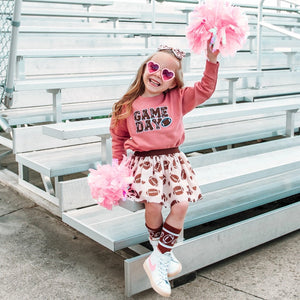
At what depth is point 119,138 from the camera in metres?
2.03

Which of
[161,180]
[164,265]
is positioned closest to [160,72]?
[161,180]

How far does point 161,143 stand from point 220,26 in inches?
18.9

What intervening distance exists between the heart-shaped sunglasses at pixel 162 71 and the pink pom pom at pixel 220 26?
0.16 m

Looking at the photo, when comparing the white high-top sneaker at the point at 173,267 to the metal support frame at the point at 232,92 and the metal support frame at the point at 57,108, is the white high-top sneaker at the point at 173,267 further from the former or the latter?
the metal support frame at the point at 232,92

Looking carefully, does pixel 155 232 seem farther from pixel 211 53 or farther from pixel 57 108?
pixel 57 108

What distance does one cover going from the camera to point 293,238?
2.69m

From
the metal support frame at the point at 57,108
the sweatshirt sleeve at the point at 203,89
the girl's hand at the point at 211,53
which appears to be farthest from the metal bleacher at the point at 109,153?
the girl's hand at the point at 211,53

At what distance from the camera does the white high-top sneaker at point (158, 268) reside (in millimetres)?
1849

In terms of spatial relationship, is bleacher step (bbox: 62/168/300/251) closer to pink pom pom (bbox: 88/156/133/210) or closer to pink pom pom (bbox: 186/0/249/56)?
pink pom pom (bbox: 88/156/133/210)

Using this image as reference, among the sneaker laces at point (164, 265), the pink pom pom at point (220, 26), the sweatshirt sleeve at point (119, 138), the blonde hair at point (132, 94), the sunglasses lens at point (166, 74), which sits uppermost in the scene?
the pink pom pom at point (220, 26)

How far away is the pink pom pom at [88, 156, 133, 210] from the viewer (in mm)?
1841

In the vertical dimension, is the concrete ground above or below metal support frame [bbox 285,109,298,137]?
below

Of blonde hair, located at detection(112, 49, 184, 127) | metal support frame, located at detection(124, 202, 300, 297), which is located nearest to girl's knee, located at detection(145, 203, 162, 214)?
metal support frame, located at detection(124, 202, 300, 297)

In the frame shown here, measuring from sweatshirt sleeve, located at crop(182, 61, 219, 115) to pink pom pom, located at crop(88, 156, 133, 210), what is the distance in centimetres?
36
